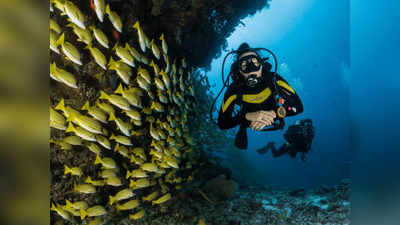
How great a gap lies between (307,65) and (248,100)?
39.8 m

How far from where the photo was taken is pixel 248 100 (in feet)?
14.7

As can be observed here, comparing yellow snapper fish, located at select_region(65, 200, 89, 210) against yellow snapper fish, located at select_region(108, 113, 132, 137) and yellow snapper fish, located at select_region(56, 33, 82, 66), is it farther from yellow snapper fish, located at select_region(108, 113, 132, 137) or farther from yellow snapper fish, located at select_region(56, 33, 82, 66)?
yellow snapper fish, located at select_region(56, 33, 82, 66)

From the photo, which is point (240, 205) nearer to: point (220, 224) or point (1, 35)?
point (220, 224)

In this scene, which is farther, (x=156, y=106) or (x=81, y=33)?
(x=156, y=106)

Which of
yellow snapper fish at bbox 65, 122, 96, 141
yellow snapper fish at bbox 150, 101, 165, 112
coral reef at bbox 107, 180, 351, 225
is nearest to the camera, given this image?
yellow snapper fish at bbox 65, 122, 96, 141

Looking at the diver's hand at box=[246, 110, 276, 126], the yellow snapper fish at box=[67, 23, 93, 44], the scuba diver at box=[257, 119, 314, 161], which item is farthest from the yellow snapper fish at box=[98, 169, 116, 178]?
the scuba diver at box=[257, 119, 314, 161]

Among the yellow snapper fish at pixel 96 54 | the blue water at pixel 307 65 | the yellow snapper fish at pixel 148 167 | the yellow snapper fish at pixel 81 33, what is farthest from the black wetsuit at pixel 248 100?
the blue water at pixel 307 65

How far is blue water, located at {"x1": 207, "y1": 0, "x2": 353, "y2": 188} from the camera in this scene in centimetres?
2852

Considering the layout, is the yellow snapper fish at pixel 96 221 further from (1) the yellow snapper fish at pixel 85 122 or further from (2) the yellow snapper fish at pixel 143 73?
(2) the yellow snapper fish at pixel 143 73

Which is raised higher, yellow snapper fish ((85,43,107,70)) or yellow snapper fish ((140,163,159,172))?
yellow snapper fish ((85,43,107,70))

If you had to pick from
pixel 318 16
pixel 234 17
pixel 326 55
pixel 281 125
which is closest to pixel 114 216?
pixel 281 125

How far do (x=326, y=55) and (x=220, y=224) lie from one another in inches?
1561

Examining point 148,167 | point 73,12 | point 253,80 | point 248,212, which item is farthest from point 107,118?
point 248,212

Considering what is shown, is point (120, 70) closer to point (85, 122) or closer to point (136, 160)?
point (85, 122)
